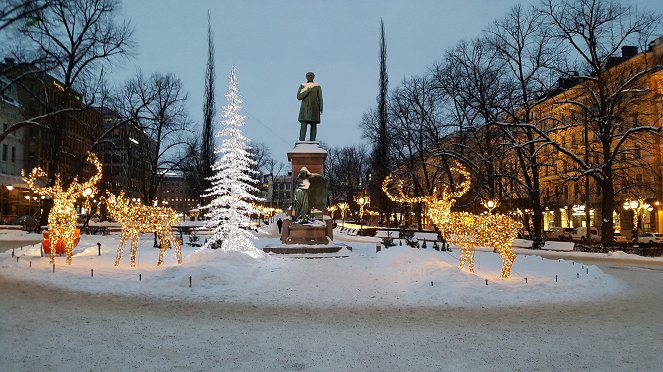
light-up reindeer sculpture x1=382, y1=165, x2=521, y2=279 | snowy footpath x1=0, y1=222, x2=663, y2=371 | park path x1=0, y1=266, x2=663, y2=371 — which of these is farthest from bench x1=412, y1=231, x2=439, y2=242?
park path x1=0, y1=266, x2=663, y2=371

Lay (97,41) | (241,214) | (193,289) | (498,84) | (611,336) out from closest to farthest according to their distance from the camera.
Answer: (611,336), (193,289), (241,214), (97,41), (498,84)

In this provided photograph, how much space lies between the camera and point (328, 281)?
13.9 metres

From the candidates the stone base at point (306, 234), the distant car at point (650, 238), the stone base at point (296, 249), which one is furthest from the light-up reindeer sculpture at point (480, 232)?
the distant car at point (650, 238)

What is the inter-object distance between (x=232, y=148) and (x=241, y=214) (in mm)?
2890

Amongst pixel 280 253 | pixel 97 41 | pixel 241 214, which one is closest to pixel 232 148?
pixel 241 214

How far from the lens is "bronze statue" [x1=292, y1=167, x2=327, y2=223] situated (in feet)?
69.6

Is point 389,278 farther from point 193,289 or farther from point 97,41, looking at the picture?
Answer: point 97,41

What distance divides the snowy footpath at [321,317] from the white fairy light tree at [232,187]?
425 centimetres

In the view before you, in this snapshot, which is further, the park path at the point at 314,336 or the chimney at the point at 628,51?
the chimney at the point at 628,51

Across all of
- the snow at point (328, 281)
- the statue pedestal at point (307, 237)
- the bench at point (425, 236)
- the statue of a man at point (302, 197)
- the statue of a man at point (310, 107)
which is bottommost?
the snow at point (328, 281)

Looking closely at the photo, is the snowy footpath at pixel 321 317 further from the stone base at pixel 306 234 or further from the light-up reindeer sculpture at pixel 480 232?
the stone base at pixel 306 234

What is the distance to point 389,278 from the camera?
1419 centimetres

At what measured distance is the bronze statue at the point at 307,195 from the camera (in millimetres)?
21219

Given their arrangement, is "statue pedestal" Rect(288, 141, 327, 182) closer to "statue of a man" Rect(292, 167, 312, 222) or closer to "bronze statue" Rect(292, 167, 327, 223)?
"bronze statue" Rect(292, 167, 327, 223)
